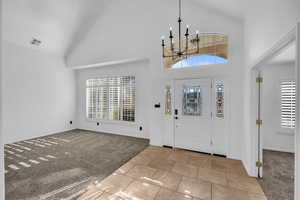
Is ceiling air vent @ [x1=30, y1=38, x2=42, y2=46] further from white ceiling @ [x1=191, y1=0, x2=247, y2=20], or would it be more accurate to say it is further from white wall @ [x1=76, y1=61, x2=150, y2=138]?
white ceiling @ [x1=191, y1=0, x2=247, y2=20]

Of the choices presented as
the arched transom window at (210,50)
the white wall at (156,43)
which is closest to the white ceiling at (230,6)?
the white wall at (156,43)

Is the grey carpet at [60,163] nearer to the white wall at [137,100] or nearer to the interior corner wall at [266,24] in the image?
the white wall at [137,100]

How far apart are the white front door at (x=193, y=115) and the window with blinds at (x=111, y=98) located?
206 centimetres

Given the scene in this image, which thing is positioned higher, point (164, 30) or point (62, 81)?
point (164, 30)

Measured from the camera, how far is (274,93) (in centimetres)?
401

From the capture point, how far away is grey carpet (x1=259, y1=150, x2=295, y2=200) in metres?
2.10

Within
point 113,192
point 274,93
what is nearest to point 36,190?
point 113,192

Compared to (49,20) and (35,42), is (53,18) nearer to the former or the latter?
(49,20)

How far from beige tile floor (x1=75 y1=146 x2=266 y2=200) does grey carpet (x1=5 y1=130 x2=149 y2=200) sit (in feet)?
1.12

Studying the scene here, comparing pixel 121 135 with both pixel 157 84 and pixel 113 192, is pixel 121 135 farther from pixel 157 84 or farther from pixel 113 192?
pixel 113 192

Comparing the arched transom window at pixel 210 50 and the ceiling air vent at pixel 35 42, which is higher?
the ceiling air vent at pixel 35 42

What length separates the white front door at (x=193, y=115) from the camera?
3641 millimetres

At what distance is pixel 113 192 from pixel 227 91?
3.33 m

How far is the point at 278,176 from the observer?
2.58m
